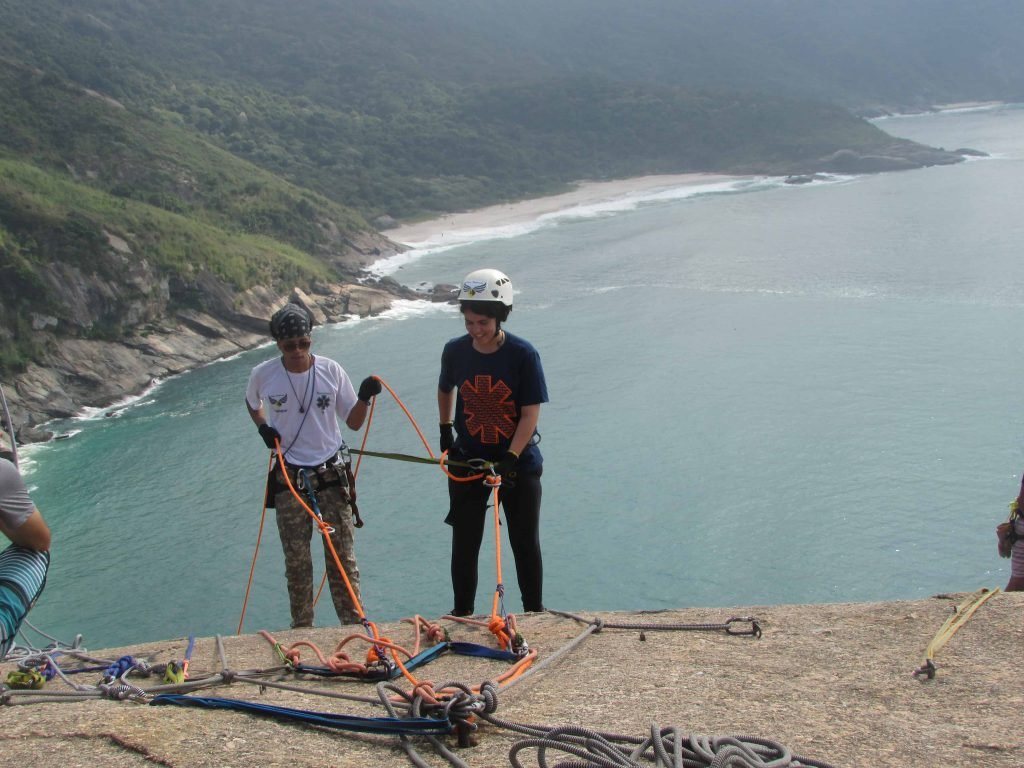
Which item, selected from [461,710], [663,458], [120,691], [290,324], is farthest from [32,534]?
[663,458]

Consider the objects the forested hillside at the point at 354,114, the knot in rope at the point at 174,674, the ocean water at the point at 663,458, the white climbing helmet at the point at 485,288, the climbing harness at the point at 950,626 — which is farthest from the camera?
the forested hillside at the point at 354,114

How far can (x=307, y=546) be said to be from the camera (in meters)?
5.64

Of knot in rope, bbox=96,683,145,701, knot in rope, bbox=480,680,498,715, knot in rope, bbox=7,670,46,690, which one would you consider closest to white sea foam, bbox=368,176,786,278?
knot in rope, bbox=7,670,46,690

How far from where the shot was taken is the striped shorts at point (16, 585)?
11.4 ft

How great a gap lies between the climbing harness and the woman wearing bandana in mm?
2841

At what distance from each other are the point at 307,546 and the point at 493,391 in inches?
60.6

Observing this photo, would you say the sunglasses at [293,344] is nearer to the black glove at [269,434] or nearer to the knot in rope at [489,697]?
the black glove at [269,434]

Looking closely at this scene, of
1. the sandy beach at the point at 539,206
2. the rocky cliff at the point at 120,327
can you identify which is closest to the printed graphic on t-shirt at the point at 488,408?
the rocky cliff at the point at 120,327

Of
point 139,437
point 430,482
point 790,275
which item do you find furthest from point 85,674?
point 790,275

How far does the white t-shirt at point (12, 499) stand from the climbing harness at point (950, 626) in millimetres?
3236

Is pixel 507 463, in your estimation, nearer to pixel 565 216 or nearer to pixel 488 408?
pixel 488 408

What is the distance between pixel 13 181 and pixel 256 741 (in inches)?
1265

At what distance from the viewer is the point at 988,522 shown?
55.2 feet

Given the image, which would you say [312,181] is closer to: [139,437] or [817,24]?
[139,437]
